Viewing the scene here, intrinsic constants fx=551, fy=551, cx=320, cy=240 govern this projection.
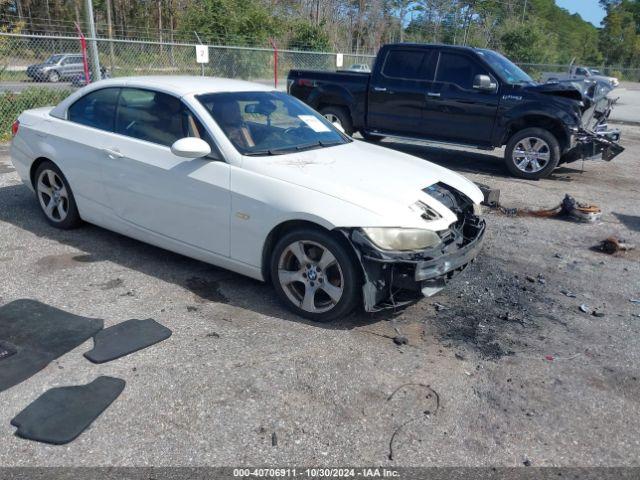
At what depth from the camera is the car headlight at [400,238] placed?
3611 millimetres

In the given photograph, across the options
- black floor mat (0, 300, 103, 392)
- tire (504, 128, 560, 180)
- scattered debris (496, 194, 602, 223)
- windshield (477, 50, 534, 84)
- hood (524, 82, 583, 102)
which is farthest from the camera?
windshield (477, 50, 534, 84)

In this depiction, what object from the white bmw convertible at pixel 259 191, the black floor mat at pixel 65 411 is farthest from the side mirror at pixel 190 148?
the black floor mat at pixel 65 411

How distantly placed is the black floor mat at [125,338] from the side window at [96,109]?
202cm

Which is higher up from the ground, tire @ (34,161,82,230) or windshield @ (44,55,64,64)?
windshield @ (44,55,64,64)

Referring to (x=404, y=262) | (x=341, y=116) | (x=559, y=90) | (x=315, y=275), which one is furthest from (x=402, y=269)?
(x=341, y=116)

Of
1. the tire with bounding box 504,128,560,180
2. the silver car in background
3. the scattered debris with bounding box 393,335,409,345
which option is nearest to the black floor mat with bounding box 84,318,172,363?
the scattered debris with bounding box 393,335,409,345

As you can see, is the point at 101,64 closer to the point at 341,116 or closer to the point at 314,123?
the point at 341,116

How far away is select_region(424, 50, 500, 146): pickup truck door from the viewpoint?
29.8 ft

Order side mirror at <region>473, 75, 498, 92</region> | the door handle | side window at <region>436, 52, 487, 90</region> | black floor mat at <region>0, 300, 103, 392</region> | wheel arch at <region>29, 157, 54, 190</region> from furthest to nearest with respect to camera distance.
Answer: side window at <region>436, 52, 487, 90</region> → side mirror at <region>473, 75, 498, 92</region> → wheel arch at <region>29, 157, 54, 190</region> → the door handle → black floor mat at <region>0, 300, 103, 392</region>

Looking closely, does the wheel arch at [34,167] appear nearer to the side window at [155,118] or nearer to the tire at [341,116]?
the side window at [155,118]

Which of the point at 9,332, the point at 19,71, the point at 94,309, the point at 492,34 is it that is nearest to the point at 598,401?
the point at 94,309

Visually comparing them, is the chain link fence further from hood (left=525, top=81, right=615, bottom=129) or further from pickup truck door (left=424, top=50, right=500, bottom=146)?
hood (left=525, top=81, right=615, bottom=129)

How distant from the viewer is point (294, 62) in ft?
64.3

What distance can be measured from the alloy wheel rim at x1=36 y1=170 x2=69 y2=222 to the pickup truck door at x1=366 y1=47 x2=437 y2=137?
6076 millimetres
